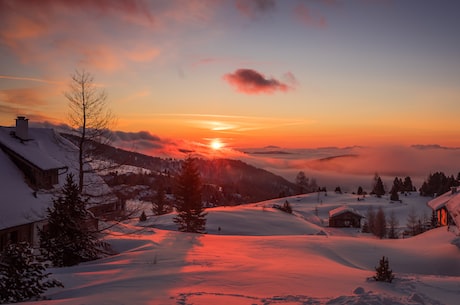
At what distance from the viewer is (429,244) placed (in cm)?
2723

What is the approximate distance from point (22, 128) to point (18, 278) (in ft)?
59.1

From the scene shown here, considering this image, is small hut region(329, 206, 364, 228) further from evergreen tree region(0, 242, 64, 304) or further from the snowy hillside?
evergreen tree region(0, 242, 64, 304)

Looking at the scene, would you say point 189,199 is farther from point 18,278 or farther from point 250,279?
point 18,278

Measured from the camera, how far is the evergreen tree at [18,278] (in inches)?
328

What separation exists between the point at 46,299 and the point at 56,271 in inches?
162

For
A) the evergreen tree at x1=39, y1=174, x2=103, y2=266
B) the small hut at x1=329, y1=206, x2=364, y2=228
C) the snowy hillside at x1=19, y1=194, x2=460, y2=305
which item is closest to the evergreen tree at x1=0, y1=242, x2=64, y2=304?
the snowy hillside at x1=19, y1=194, x2=460, y2=305

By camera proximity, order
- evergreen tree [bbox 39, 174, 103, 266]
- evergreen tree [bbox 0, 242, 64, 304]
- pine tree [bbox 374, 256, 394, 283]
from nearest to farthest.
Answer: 1. evergreen tree [bbox 0, 242, 64, 304]
2. pine tree [bbox 374, 256, 394, 283]
3. evergreen tree [bbox 39, 174, 103, 266]

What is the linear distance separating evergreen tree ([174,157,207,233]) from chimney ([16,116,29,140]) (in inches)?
725

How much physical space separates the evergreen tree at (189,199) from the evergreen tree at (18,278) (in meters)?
30.5

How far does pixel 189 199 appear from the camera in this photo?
3969cm

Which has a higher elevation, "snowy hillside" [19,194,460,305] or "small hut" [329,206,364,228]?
"snowy hillside" [19,194,460,305]

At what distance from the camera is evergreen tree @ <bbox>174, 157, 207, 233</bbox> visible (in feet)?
129

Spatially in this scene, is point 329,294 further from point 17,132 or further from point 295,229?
point 295,229

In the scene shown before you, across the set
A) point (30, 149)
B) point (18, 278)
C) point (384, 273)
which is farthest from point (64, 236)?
point (384, 273)
